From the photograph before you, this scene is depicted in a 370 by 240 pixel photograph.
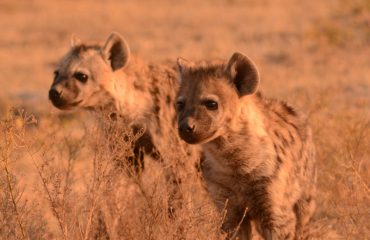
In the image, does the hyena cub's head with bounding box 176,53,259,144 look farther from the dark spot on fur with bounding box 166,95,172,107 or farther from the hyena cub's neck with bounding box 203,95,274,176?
the dark spot on fur with bounding box 166,95,172,107

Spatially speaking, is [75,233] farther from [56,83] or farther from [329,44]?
[329,44]

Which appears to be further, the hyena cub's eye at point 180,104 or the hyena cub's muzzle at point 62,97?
the hyena cub's muzzle at point 62,97

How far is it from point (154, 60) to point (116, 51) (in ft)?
1.47

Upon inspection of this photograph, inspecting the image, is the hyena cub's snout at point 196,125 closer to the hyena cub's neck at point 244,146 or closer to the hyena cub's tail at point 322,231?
the hyena cub's neck at point 244,146

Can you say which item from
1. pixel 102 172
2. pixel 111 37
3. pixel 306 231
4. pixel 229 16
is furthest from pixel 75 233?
pixel 229 16

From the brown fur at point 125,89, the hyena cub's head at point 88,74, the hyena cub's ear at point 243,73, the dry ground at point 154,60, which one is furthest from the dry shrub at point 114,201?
the hyena cub's ear at point 243,73

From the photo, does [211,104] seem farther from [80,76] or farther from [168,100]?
[80,76]

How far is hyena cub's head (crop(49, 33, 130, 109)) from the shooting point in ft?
19.1

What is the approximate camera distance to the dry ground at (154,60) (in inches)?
180

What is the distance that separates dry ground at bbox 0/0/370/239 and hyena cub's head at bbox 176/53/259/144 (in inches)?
14.9

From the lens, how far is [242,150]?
4.52m

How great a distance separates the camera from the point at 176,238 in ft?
14.6

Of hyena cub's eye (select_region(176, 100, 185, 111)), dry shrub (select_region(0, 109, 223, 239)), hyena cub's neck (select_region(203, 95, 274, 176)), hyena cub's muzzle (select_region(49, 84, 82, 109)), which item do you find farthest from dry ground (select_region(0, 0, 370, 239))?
hyena cub's eye (select_region(176, 100, 185, 111))

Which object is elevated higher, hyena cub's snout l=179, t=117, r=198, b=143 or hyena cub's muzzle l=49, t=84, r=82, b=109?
hyena cub's muzzle l=49, t=84, r=82, b=109
